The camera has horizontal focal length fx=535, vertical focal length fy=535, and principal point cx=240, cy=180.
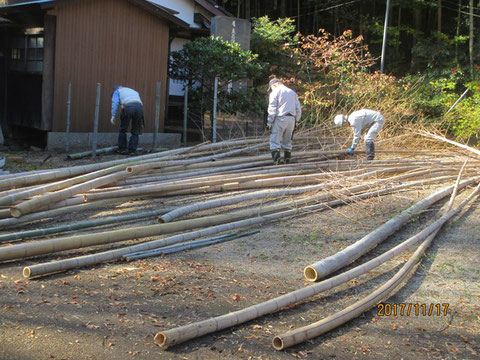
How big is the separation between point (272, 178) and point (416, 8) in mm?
20154

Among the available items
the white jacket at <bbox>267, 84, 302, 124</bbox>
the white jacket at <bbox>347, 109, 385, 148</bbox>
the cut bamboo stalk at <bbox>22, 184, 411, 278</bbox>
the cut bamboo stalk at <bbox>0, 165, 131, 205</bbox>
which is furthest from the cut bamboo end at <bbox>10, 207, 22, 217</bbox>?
the white jacket at <bbox>347, 109, 385, 148</bbox>

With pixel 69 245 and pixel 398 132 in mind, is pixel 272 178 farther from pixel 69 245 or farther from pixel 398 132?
pixel 398 132

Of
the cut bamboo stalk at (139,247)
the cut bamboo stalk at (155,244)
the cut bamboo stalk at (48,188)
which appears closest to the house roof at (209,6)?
the cut bamboo stalk at (48,188)

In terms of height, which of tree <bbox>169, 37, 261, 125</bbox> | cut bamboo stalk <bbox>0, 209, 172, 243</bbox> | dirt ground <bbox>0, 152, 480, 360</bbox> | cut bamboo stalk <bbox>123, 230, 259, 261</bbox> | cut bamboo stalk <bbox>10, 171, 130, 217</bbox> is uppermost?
tree <bbox>169, 37, 261, 125</bbox>

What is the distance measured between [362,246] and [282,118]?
471 cm

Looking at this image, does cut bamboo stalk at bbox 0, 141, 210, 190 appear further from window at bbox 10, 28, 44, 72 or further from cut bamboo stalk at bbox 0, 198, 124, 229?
window at bbox 10, 28, 44, 72

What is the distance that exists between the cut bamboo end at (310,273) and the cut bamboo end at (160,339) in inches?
61.2

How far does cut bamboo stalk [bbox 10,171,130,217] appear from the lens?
5641mm

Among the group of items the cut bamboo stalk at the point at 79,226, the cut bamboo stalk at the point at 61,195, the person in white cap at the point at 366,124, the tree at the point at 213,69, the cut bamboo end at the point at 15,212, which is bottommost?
the cut bamboo stalk at the point at 79,226

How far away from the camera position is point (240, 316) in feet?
11.9

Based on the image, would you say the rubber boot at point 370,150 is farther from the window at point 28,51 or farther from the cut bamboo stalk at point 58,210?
the window at point 28,51

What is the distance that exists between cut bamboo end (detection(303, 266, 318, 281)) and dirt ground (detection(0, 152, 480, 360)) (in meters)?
0.16

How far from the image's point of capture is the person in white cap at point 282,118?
9.41 meters

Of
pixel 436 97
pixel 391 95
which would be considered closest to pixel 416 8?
pixel 436 97
